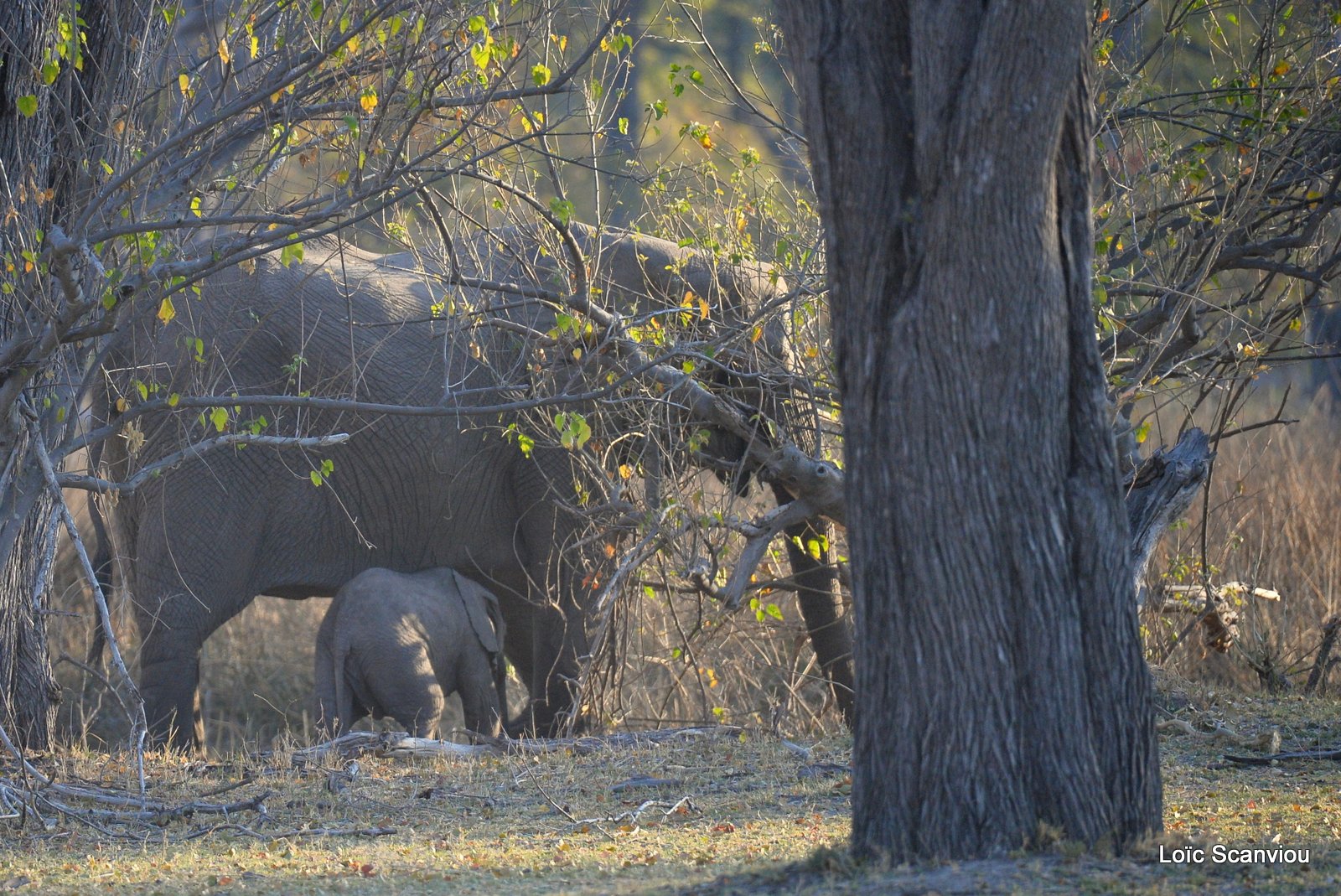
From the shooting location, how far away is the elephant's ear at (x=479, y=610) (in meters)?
8.46

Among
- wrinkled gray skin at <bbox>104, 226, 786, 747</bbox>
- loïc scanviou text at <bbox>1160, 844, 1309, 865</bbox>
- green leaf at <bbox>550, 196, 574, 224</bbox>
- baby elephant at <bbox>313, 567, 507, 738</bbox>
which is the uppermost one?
green leaf at <bbox>550, 196, 574, 224</bbox>

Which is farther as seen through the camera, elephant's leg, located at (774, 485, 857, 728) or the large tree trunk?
elephant's leg, located at (774, 485, 857, 728)

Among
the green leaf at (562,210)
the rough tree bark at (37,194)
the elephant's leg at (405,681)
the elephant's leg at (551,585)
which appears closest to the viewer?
the rough tree bark at (37,194)

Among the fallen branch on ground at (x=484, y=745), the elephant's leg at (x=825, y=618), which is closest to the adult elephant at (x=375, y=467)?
the elephant's leg at (x=825, y=618)

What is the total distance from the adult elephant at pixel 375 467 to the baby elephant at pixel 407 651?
42 centimetres

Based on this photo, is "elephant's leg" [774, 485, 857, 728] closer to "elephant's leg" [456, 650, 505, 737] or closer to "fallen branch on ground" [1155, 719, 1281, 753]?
"elephant's leg" [456, 650, 505, 737]

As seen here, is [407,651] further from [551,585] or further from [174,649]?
[174,649]

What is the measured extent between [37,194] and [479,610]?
3777 millimetres

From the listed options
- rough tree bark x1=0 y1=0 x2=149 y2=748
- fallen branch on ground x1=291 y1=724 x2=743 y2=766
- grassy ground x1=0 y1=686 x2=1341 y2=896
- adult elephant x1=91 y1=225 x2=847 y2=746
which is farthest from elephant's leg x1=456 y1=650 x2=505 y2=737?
rough tree bark x1=0 y1=0 x2=149 y2=748

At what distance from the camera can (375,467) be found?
9.03 meters

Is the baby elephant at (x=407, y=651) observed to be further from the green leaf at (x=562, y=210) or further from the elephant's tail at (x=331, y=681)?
the green leaf at (x=562, y=210)

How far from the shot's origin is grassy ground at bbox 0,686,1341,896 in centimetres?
365

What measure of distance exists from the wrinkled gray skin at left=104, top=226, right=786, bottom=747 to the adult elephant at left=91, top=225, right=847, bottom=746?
13 mm

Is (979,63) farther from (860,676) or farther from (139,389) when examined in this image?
(139,389)
